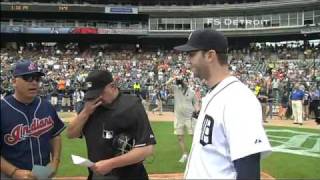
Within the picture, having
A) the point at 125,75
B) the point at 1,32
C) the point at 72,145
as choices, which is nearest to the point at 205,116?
the point at 72,145

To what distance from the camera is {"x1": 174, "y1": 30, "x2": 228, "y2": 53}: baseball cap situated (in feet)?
9.84

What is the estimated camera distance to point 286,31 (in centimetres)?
5422

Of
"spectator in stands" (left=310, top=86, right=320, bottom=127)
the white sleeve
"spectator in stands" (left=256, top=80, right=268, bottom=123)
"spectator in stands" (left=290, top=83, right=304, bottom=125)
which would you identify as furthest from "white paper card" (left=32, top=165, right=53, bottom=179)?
"spectator in stands" (left=310, top=86, right=320, bottom=127)

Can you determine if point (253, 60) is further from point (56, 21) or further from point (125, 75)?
point (56, 21)

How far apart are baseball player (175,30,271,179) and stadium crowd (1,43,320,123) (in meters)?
18.7

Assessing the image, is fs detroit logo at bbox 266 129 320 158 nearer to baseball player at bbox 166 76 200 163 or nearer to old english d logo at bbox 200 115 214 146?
baseball player at bbox 166 76 200 163

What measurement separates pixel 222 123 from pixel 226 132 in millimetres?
Answer: 59

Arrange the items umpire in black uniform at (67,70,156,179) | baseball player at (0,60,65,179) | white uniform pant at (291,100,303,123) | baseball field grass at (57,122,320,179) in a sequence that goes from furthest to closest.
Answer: white uniform pant at (291,100,303,123) → baseball field grass at (57,122,320,179) → baseball player at (0,60,65,179) → umpire in black uniform at (67,70,156,179)

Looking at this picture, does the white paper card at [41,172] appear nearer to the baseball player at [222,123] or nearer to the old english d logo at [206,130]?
the baseball player at [222,123]

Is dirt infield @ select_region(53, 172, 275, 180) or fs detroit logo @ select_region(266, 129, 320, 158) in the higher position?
dirt infield @ select_region(53, 172, 275, 180)

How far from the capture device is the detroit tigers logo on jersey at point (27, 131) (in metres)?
4.22

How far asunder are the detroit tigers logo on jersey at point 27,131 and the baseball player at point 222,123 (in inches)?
67.0

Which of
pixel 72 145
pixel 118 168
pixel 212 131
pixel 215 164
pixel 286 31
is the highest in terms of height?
pixel 286 31

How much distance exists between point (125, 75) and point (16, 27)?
66.2 feet
